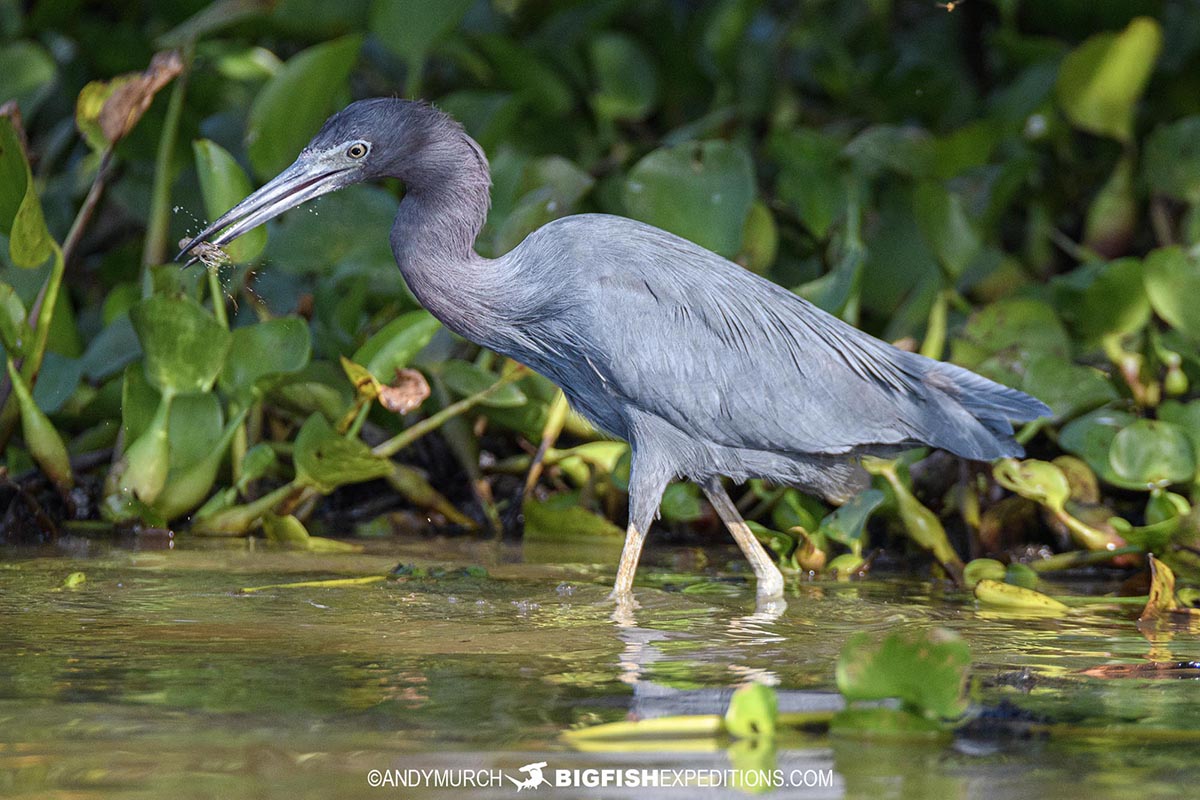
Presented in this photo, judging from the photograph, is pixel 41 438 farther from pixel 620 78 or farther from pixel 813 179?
pixel 620 78

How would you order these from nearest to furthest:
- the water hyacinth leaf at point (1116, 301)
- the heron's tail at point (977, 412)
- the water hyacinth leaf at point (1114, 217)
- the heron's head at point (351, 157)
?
the heron's head at point (351, 157) < the heron's tail at point (977, 412) < the water hyacinth leaf at point (1116, 301) < the water hyacinth leaf at point (1114, 217)

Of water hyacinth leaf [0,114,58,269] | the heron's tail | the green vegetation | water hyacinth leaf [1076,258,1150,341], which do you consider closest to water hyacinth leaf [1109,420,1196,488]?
the green vegetation

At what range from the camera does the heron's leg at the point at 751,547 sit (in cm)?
503

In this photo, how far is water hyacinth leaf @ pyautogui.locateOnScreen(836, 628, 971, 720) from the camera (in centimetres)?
323

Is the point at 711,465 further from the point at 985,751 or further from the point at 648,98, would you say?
the point at 648,98

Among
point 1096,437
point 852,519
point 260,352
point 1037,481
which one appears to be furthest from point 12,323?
point 1096,437

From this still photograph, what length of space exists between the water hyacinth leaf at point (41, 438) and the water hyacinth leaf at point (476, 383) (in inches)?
60.7

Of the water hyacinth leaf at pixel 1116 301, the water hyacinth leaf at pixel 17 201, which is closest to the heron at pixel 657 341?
the water hyacinth leaf at pixel 17 201

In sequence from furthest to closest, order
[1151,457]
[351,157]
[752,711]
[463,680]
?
[1151,457] → [351,157] → [463,680] → [752,711]

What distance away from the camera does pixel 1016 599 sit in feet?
15.9

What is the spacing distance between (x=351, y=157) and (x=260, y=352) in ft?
3.98

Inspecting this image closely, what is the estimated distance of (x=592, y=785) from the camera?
2.87 meters

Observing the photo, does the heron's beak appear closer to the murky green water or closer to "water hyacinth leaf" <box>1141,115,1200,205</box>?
the murky green water

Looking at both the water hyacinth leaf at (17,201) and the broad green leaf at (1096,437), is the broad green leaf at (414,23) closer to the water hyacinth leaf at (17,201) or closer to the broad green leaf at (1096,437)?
the water hyacinth leaf at (17,201)
